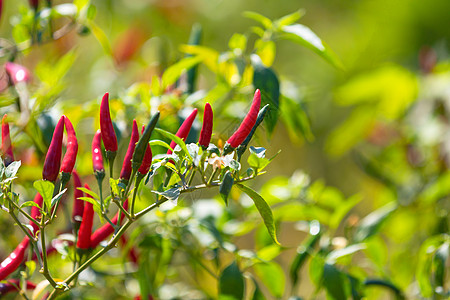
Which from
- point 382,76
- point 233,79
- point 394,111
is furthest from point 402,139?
point 233,79

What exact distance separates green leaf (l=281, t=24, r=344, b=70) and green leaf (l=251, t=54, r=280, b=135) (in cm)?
7

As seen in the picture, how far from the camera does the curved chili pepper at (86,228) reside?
671 millimetres

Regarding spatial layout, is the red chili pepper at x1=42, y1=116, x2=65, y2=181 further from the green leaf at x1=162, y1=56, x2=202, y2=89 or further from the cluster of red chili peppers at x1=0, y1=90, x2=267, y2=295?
the green leaf at x1=162, y1=56, x2=202, y2=89

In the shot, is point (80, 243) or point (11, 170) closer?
point (11, 170)

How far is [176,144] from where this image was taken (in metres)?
0.60

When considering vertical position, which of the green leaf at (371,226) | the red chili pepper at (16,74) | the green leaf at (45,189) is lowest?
the green leaf at (371,226)

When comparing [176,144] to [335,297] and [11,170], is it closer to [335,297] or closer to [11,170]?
[11,170]

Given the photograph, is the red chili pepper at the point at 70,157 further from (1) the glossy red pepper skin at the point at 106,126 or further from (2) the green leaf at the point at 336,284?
(2) the green leaf at the point at 336,284

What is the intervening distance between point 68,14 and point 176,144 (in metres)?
0.42

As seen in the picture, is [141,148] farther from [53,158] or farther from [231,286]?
[231,286]

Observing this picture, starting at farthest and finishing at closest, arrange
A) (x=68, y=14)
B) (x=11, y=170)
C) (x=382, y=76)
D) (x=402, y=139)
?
1. (x=402, y=139)
2. (x=382, y=76)
3. (x=68, y=14)
4. (x=11, y=170)

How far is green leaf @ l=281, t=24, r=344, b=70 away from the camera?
2.57ft

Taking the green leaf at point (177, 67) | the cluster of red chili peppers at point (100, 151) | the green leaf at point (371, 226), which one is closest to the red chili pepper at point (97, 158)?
the cluster of red chili peppers at point (100, 151)

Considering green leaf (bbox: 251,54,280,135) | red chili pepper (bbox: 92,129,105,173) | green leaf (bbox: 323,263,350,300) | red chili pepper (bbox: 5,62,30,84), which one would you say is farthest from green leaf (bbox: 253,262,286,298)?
red chili pepper (bbox: 5,62,30,84)
